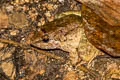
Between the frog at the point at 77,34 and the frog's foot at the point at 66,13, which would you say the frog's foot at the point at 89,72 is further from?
the frog's foot at the point at 66,13

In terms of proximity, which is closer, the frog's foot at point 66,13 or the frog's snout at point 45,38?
the frog's snout at point 45,38

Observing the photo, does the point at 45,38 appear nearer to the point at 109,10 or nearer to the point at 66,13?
the point at 66,13

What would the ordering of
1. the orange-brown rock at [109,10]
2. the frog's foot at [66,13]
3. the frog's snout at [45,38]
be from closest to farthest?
the orange-brown rock at [109,10] < the frog's snout at [45,38] < the frog's foot at [66,13]

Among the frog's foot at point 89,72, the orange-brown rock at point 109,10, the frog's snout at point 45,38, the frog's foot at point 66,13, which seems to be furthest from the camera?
the frog's foot at point 66,13

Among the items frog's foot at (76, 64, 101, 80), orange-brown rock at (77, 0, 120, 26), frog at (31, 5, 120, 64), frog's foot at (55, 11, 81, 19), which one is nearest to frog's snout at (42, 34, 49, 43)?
frog at (31, 5, 120, 64)

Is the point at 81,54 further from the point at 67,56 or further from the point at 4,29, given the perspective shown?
the point at 4,29

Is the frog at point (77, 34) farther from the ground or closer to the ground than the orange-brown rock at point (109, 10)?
closer to the ground

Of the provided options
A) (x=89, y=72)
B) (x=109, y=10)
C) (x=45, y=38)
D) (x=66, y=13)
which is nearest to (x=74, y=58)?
(x=89, y=72)

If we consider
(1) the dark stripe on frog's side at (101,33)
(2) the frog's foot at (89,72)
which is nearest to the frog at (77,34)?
(1) the dark stripe on frog's side at (101,33)

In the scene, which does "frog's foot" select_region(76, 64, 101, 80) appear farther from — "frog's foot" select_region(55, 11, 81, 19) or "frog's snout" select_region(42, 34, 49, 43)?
"frog's foot" select_region(55, 11, 81, 19)
